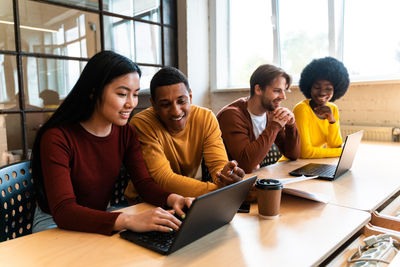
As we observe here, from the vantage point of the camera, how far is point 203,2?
3658mm

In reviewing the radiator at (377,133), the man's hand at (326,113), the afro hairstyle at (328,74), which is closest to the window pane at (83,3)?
the afro hairstyle at (328,74)

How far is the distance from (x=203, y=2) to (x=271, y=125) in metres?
2.54

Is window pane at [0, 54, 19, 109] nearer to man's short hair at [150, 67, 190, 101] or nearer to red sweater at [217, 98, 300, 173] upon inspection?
man's short hair at [150, 67, 190, 101]

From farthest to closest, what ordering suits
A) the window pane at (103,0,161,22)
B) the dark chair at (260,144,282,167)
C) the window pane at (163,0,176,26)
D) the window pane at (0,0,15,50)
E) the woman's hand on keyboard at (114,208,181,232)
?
the window pane at (163,0,176,26) < the window pane at (103,0,161,22) < the window pane at (0,0,15,50) < the dark chair at (260,144,282,167) < the woman's hand on keyboard at (114,208,181,232)

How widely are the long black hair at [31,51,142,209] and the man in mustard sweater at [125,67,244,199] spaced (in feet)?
0.99

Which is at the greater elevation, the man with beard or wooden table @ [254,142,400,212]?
the man with beard

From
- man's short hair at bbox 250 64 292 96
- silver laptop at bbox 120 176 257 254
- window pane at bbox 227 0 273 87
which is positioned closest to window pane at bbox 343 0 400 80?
window pane at bbox 227 0 273 87

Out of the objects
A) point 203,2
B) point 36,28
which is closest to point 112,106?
point 36,28

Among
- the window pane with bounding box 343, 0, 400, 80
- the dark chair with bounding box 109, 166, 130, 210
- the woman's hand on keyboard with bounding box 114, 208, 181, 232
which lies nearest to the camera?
the woman's hand on keyboard with bounding box 114, 208, 181, 232

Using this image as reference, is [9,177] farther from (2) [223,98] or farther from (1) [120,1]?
(2) [223,98]

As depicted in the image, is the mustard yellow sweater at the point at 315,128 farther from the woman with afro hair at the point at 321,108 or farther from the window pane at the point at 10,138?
the window pane at the point at 10,138

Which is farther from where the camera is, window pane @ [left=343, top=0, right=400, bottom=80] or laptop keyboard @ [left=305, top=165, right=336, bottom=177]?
window pane @ [left=343, top=0, right=400, bottom=80]

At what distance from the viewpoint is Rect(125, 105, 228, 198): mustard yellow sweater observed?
128cm

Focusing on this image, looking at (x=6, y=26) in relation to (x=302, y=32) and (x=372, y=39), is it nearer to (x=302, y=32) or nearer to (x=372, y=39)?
(x=302, y=32)
